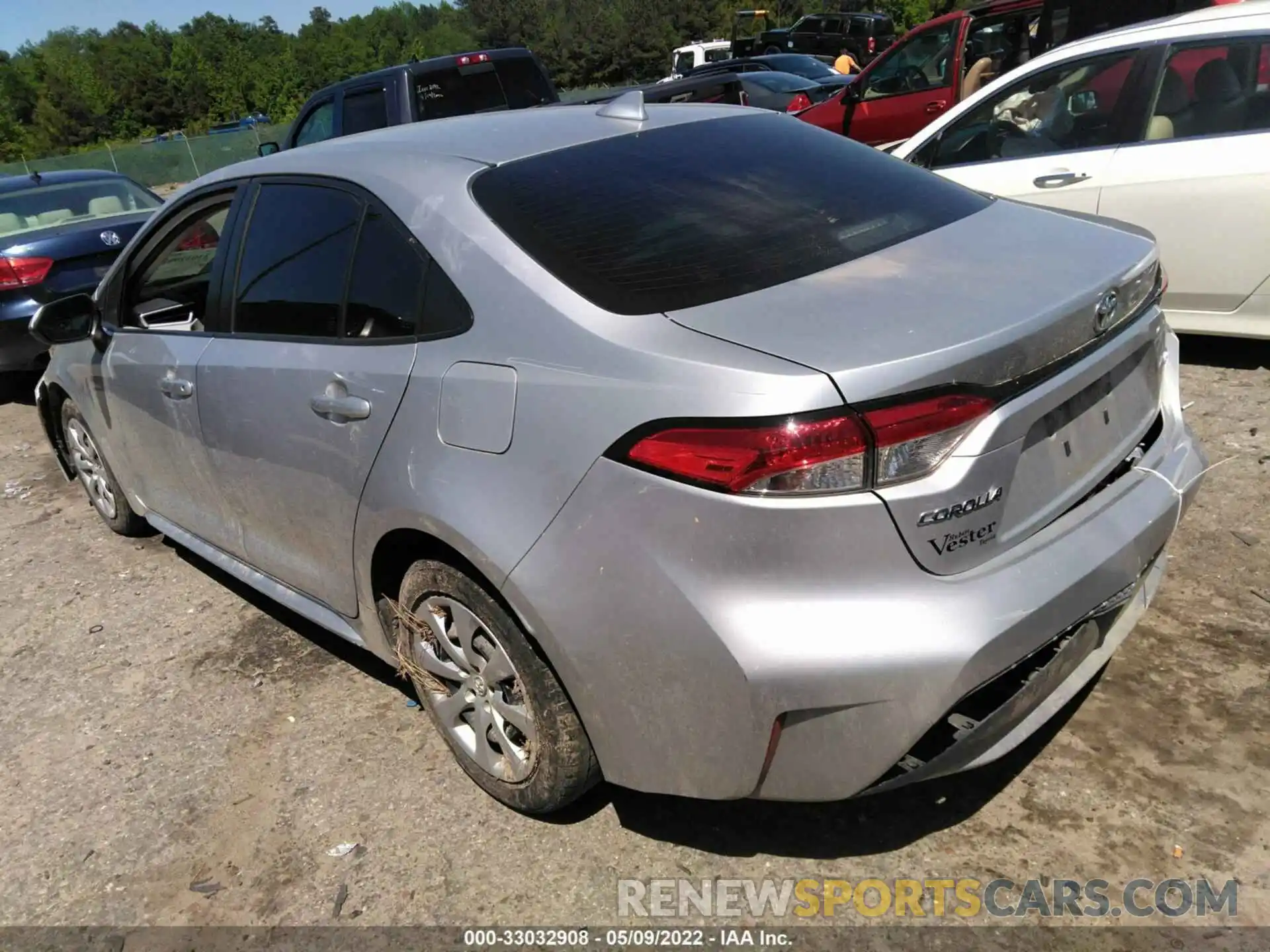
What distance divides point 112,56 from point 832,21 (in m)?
83.9

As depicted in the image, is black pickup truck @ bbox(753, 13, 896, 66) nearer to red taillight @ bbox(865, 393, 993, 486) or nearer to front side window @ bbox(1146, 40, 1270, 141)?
front side window @ bbox(1146, 40, 1270, 141)

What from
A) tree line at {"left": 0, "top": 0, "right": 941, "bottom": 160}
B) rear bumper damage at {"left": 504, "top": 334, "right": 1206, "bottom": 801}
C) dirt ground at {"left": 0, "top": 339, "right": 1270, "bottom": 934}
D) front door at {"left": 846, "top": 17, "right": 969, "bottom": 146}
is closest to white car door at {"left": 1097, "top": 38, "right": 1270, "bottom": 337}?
dirt ground at {"left": 0, "top": 339, "right": 1270, "bottom": 934}

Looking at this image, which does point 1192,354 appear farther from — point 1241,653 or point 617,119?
point 617,119

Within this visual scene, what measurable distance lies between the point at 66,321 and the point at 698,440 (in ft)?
10.2

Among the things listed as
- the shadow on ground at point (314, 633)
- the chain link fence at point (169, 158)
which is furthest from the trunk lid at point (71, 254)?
the chain link fence at point (169, 158)

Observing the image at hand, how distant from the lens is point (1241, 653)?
291 cm

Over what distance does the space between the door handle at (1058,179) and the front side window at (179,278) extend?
391 centimetres

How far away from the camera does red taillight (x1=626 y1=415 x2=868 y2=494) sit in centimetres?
187

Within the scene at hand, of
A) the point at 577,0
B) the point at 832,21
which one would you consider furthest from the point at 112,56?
the point at 832,21

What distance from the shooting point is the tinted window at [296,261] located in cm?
286

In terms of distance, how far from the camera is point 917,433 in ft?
6.21

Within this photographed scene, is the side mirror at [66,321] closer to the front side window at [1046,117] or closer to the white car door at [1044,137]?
the white car door at [1044,137]

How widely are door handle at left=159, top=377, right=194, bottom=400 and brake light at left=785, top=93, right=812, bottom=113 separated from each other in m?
9.87

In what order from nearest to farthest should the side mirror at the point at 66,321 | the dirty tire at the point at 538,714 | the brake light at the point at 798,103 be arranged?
the dirty tire at the point at 538,714
the side mirror at the point at 66,321
the brake light at the point at 798,103
